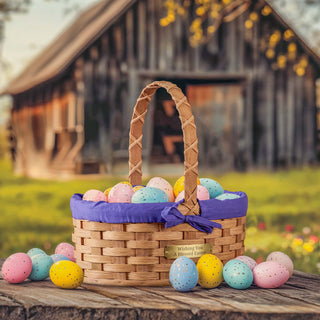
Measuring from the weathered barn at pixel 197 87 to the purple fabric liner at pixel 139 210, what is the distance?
8654 mm

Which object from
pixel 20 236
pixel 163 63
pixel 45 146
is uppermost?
pixel 163 63

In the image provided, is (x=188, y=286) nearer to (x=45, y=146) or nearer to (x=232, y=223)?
(x=232, y=223)

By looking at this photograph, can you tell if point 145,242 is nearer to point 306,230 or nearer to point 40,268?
point 40,268

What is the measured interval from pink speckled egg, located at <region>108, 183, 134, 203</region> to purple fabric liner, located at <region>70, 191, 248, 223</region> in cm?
17

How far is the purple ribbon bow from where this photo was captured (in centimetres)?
304

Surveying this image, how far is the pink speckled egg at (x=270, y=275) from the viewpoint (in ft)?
10.3

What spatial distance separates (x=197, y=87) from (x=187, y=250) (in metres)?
10.3

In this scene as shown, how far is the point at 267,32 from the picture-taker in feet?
43.0

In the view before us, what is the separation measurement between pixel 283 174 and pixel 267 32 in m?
3.10

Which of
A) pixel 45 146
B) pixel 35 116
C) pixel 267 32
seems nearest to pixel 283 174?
pixel 267 32

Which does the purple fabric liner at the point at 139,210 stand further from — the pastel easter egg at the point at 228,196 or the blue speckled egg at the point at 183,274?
the blue speckled egg at the point at 183,274

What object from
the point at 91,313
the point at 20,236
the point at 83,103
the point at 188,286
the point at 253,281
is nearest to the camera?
the point at 91,313

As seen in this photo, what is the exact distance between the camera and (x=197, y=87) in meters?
13.2

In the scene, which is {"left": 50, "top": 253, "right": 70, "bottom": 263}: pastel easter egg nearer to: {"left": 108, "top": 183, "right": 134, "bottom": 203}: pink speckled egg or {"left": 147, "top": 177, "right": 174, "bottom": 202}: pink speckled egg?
{"left": 108, "top": 183, "right": 134, "bottom": 203}: pink speckled egg
